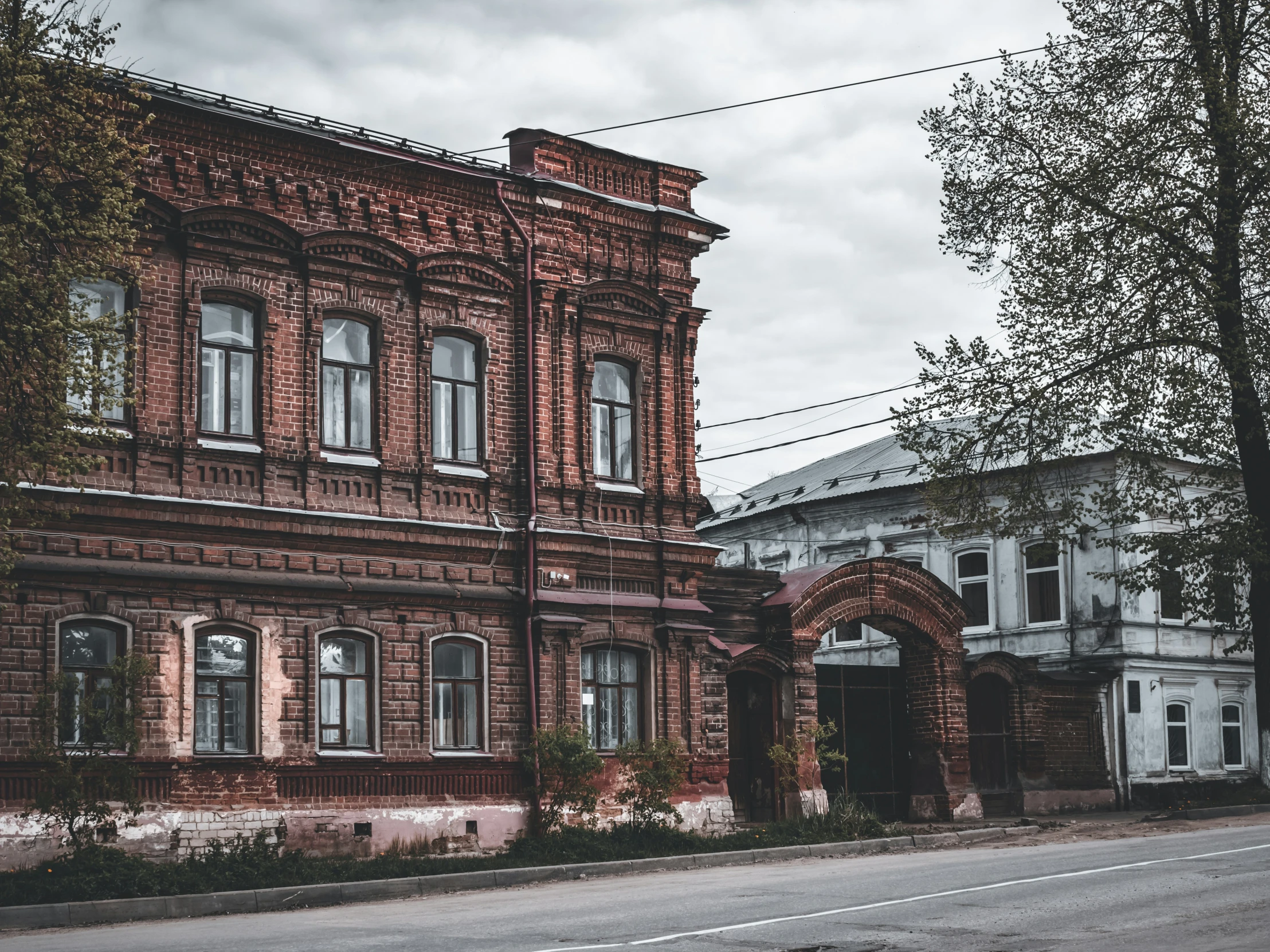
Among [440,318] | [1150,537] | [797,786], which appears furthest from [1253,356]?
[440,318]

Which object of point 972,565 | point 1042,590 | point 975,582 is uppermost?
point 972,565

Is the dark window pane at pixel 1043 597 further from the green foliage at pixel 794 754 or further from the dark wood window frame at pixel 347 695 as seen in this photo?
the dark wood window frame at pixel 347 695

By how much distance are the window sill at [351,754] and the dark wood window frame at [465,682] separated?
36.5 inches

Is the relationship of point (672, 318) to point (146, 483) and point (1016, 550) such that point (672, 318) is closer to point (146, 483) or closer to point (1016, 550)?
point (146, 483)

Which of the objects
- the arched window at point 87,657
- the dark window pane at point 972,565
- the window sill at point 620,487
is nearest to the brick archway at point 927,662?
the window sill at point 620,487

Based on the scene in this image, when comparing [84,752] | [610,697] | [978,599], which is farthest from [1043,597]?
[84,752]

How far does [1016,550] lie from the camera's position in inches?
1331

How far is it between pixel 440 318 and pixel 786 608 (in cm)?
746

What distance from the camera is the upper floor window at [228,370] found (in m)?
18.8

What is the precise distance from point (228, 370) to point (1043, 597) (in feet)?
67.9

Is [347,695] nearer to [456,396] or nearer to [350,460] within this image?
[350,460]

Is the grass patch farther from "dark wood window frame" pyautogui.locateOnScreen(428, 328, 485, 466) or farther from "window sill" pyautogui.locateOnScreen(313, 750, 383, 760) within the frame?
"dark wood window frame" pyautogui.locateOnScreen(428, 328, 485, 466)

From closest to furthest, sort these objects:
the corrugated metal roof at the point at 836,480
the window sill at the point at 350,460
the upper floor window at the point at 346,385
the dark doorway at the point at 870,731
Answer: the window sill at the point at 350,460 < the upper floor window at the point at 346,385 < the dark doorway at the point at 870,731 < the corrugated metal roof at the point at 836,480

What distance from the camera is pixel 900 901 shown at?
12336 millimetres
